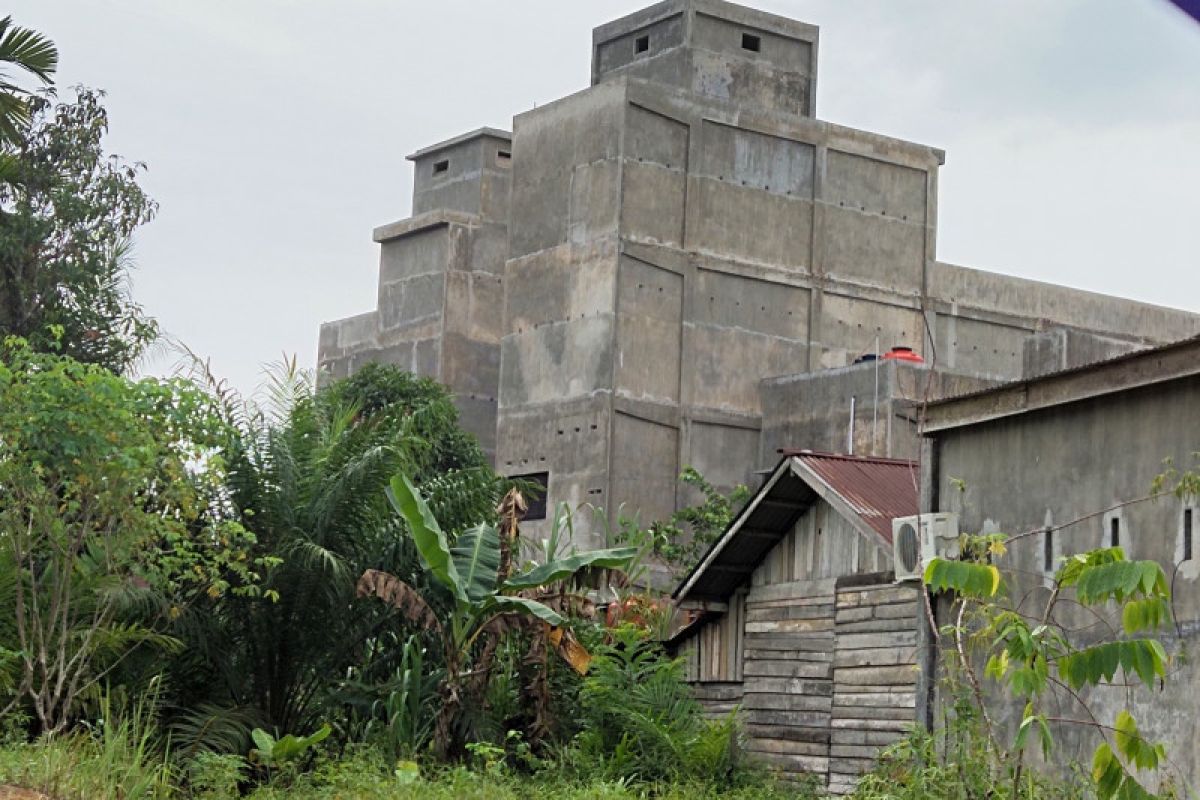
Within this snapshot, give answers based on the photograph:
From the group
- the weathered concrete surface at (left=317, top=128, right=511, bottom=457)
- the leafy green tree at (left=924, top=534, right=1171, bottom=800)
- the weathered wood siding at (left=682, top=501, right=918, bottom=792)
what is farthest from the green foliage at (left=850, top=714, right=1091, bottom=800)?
the weathered concrete surface at (left=317, top=128, right=511, bottom=457)

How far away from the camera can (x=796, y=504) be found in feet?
61.3

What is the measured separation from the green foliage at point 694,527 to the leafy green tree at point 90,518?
12.0 meters

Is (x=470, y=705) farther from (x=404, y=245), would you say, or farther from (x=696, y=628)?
(x=404, y=245)

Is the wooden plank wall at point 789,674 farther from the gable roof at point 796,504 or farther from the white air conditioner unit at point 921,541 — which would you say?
the white air conditioner unit at point 921,541

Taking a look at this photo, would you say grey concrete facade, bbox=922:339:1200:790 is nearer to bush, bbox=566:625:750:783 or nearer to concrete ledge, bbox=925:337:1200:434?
concrete ledge, bbox=925:337:1200:434

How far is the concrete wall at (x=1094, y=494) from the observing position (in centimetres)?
1380

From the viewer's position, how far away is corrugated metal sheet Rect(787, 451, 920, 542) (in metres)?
17.5

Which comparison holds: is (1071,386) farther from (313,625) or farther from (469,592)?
(313,625)

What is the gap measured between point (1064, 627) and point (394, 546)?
25.3 ft

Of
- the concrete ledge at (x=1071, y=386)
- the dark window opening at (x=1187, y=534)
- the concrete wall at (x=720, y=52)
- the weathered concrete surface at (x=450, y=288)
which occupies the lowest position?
the dark window opening at (x=1187, y=534)

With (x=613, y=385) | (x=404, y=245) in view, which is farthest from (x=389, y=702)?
(x=404, y=245)

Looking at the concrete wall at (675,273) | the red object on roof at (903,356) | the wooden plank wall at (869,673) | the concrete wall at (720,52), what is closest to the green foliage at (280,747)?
the wooden plank wall at (869,673)

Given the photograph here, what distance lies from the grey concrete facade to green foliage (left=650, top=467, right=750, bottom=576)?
12.4 metres

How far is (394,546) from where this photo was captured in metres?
19.6
